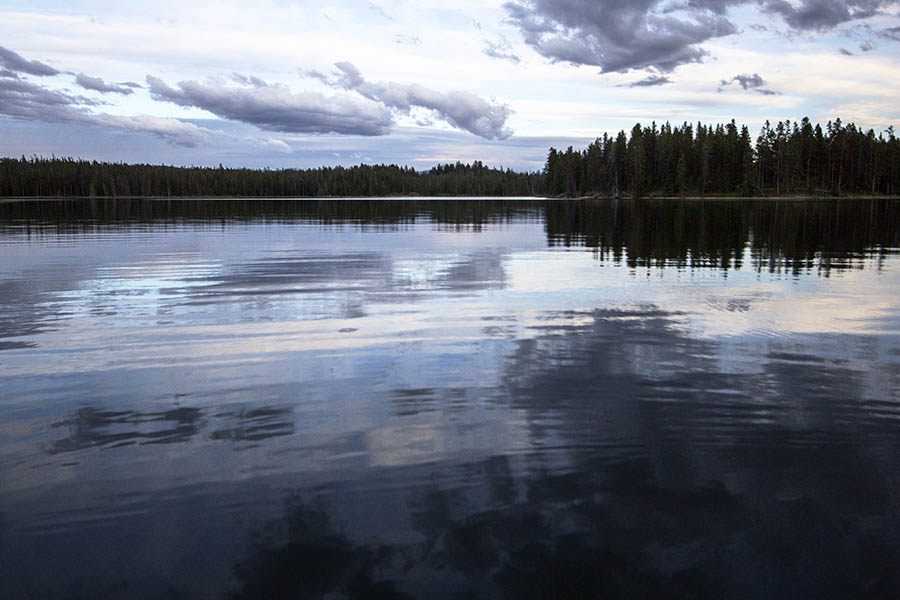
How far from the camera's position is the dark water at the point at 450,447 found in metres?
5.96

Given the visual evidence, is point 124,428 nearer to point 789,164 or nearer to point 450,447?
point 450,447

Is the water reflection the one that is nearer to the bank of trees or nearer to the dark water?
the dark water

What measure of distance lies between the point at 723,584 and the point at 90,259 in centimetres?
3341

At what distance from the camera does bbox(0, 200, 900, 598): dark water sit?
5.96m

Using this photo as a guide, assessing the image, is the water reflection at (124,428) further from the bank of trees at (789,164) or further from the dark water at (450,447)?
the bank of trees at (789,164)

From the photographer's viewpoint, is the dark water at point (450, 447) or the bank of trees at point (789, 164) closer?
the dark water at point (450, 447)

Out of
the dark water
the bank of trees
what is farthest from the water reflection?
the bank of trees

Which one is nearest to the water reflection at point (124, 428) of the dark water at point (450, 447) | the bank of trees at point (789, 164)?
the dark water at point (450, 447)

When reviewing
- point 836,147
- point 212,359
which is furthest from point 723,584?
point 836,147

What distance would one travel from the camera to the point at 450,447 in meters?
8.52

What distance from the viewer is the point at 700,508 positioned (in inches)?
273

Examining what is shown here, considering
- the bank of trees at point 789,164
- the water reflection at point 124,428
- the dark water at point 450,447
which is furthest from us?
the bank of trees at point 789,164

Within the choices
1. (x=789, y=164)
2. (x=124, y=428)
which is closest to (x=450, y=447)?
(x=124, y=428)

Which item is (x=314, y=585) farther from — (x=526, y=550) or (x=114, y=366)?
(x=114, y=366)
